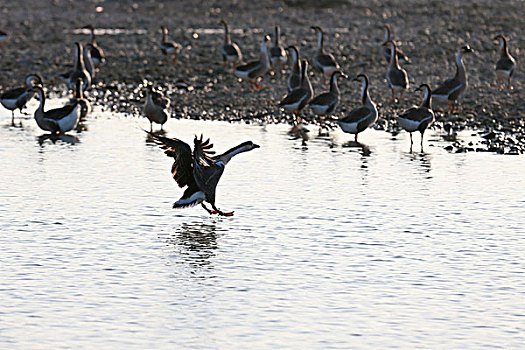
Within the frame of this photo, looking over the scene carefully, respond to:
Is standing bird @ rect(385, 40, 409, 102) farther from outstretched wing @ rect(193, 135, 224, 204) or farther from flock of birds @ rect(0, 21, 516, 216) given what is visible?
outstretched wing @ rect(193, 135, 224, 204)

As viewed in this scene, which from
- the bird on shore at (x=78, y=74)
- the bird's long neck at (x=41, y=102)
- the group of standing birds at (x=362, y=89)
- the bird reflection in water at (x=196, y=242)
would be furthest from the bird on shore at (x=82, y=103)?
the bird reflection in water at (x=196, y=242)

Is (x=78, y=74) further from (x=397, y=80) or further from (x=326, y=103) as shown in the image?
(x=397, y=80)

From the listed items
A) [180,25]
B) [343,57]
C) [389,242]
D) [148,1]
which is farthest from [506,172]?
[148,1]

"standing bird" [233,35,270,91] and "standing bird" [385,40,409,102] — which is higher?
"standing bird" [233,35,270,91]

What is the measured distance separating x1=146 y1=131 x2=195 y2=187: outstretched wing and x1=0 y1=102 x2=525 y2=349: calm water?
2.32ft

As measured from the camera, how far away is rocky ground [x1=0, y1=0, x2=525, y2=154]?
29.3 m

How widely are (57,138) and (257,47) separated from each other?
68.9ft

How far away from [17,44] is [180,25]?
33.8 feet

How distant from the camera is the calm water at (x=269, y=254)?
9953 millimetres

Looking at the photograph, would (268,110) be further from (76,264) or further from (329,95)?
(76,264)

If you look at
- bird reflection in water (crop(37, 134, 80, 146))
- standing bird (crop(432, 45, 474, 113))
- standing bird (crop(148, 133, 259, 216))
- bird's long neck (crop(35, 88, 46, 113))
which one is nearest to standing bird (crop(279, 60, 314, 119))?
standing bird (crop(432, 45, 474, 113))

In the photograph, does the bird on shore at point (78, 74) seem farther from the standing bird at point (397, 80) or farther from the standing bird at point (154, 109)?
the standing bird at point (397, 80)

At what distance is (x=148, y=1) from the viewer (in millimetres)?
67562

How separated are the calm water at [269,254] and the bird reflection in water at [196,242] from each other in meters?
0.03
